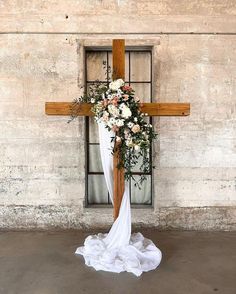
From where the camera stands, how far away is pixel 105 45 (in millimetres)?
4855

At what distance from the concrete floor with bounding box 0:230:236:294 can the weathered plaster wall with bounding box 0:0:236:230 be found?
355mm

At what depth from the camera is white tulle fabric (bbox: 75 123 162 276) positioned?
3.67 meters

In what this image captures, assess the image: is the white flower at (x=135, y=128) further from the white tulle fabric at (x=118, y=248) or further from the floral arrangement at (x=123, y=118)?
the white tulle fabric at (x=118, y=248)

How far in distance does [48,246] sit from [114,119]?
1.82 m

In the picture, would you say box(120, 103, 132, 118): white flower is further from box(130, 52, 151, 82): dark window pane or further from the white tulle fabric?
box(130, 52, 151, 82): dark window pane

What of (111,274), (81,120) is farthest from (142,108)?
(111,274)

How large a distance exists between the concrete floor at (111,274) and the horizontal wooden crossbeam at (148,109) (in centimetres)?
159

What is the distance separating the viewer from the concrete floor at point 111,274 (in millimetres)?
3279

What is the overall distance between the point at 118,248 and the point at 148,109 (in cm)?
154

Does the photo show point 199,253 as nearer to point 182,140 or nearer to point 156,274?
point 156,274

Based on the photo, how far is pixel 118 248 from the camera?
3.88m

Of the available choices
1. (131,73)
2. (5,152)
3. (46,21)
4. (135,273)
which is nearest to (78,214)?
(5,152)

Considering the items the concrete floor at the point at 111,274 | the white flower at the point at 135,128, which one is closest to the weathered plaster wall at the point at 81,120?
the concrete floor at the point at 111,274

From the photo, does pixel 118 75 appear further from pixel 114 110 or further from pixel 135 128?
pixel 135 128
